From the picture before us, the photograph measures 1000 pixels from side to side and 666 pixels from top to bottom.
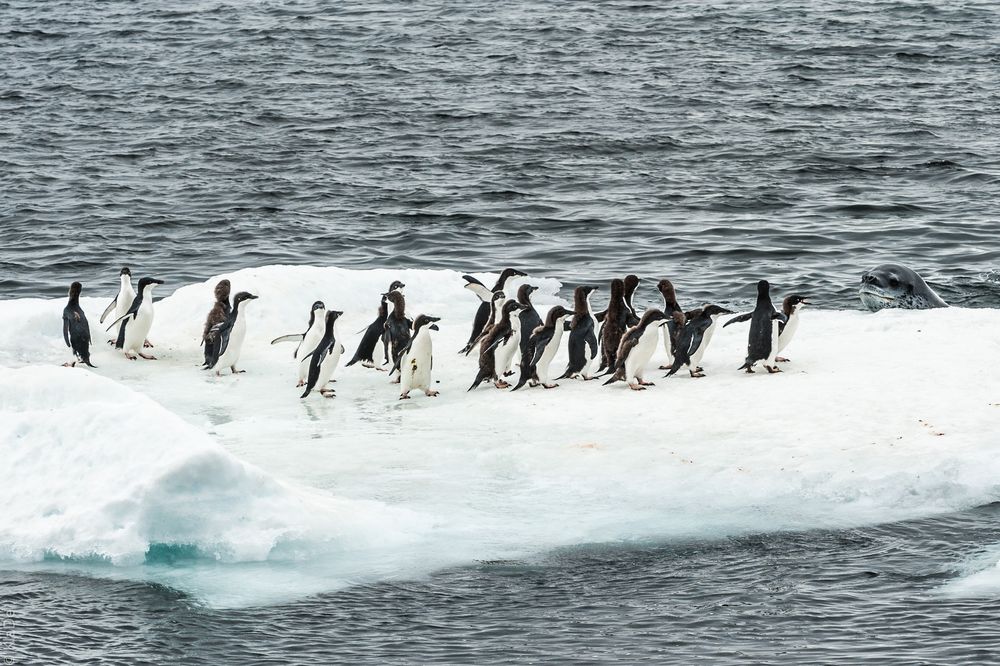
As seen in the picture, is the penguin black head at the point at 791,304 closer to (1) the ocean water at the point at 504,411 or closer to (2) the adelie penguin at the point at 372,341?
(1) the ocean water at the point at 504,411

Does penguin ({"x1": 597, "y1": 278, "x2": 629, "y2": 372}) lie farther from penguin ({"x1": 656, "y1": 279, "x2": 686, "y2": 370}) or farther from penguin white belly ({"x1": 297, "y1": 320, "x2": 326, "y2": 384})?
penguin white belly ({"x1": 297, "y1": 320, "x2": 326, "y2": 384})

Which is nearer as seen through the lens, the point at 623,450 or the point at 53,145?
the point at 623,450

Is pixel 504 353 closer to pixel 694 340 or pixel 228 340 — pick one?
pixel 694 340

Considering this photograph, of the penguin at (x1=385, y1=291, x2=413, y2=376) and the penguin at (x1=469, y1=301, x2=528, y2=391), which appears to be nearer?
the penguin at (x1=469, y1=301, x2=528, y2=391)

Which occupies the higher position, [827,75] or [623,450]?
[827,75]

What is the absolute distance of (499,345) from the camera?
10797 mm

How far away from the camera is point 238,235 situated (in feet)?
63.5

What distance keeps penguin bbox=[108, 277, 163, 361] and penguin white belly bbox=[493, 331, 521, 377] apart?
3.07 metres

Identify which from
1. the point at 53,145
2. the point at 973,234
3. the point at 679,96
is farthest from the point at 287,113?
the point at 973,234

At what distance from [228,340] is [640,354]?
3.36 meters

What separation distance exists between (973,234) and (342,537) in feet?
42.6

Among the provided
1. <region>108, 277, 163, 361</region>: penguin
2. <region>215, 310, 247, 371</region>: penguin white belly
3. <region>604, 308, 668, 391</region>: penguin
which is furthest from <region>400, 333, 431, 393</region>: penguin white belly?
<region>108, 277, 163, 361</region>: penguin

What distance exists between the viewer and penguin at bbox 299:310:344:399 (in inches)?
415

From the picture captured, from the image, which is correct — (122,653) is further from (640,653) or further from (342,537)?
(640,653)
